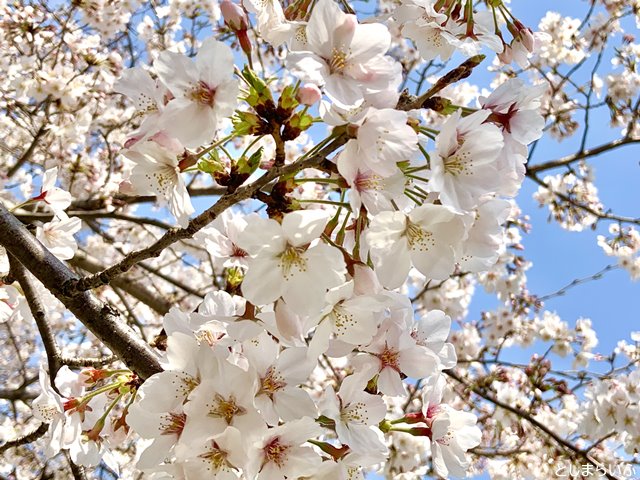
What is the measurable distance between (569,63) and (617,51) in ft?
3.17

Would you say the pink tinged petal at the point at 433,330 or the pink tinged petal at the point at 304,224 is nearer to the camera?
the pink tinged petal at the point at 304,224

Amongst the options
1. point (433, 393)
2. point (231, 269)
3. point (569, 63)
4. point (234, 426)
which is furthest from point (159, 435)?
point (569, 63)

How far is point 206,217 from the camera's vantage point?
110 centimetres

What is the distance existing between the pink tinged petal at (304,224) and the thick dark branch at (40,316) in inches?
48.6

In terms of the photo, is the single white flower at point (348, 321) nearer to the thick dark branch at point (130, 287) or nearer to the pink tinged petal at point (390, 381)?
the pink tinged petal at point (390, 381)

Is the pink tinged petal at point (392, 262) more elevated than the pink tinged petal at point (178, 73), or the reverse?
the pink tinged petal at point (178, 73)

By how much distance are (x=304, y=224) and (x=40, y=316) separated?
137cm

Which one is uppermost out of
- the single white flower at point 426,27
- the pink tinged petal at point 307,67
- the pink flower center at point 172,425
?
the single white flower at point 426,27

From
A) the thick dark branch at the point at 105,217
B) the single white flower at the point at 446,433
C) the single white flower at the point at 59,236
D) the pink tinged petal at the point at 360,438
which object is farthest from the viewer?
the thick dark branch at the point at 105,217

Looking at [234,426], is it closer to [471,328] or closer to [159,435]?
[159,435]

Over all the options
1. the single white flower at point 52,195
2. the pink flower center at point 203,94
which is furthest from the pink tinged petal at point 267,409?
the single white flower at point 52,195

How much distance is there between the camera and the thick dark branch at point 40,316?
5.92ft

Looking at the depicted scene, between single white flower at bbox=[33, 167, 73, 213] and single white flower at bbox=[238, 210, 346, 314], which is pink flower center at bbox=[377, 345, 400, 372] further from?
single white flower at bbox=[33, 167, 73, 213]

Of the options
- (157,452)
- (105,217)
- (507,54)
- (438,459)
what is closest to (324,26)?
(507,54)
